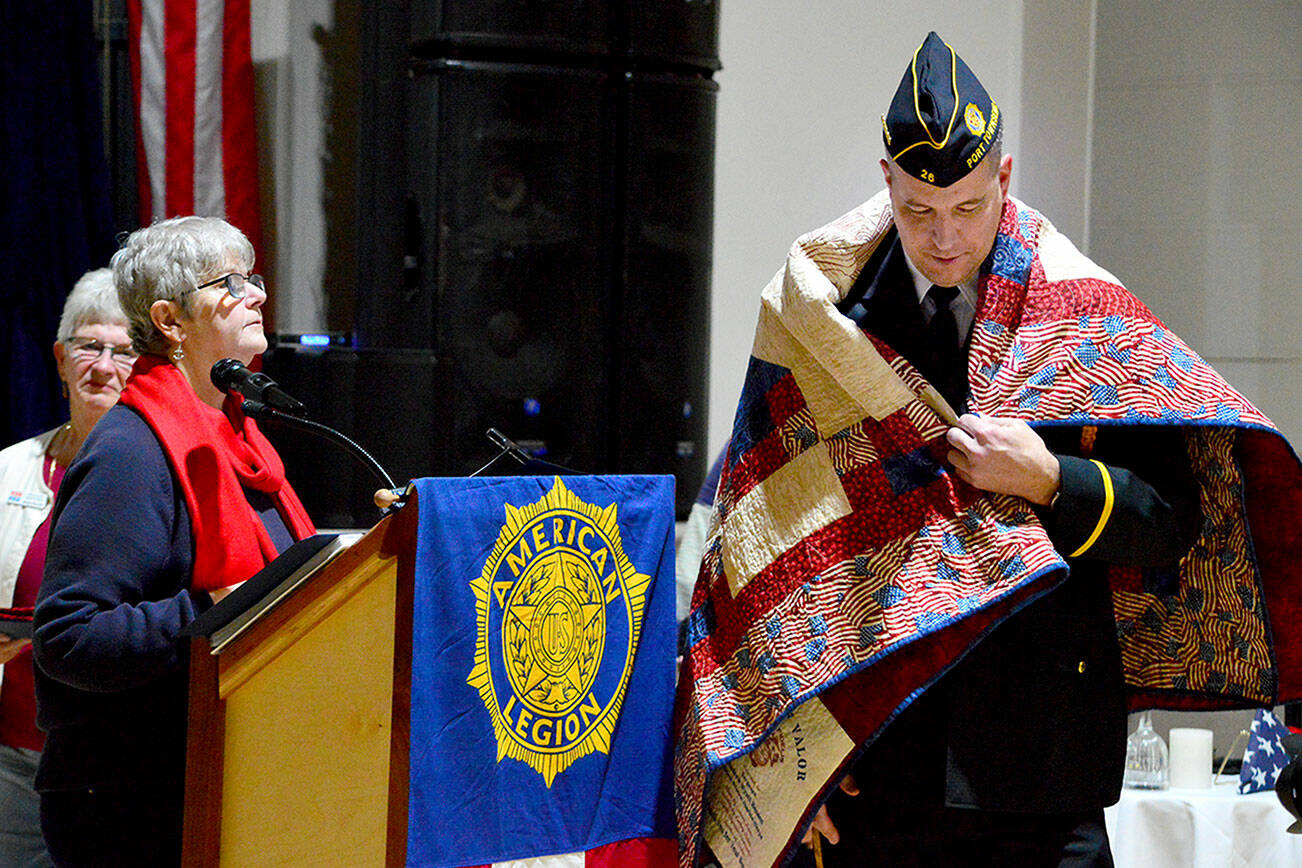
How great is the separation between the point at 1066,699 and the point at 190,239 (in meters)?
1.25

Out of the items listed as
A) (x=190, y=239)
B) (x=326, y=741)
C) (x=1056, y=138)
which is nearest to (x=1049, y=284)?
(x=326, y=741)

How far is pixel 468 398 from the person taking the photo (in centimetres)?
322

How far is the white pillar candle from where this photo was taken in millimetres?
2842

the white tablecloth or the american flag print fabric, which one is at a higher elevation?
the american flag print fabric

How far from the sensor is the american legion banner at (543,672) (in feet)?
5.44

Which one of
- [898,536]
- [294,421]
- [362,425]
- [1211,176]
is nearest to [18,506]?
[362,425]

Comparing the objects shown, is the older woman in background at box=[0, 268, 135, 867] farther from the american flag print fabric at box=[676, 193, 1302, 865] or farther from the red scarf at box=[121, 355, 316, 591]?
the american flag print fabric at box=[676, 193, 1302, 865]

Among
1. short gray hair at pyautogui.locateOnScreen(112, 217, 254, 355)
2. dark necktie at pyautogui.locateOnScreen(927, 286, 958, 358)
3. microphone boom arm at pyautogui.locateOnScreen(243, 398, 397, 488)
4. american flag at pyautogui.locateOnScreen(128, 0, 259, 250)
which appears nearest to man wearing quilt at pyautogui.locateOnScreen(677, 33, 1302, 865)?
dark necktie at pyautogui.locateOnScreen(927, 286, 958, 358)

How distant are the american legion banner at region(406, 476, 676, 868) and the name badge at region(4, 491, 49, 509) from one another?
127 cm

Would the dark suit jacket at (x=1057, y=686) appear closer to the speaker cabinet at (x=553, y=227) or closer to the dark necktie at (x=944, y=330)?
the dark necktie at (x=944, y=330)

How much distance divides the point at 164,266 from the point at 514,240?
1354 mm

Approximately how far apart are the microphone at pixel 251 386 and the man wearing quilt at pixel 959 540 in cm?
56

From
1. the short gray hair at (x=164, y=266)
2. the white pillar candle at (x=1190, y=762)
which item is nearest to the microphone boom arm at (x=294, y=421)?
the short gray hair at (x=164, y=266)

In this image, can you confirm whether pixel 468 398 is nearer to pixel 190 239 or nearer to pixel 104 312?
pixel 104 312
